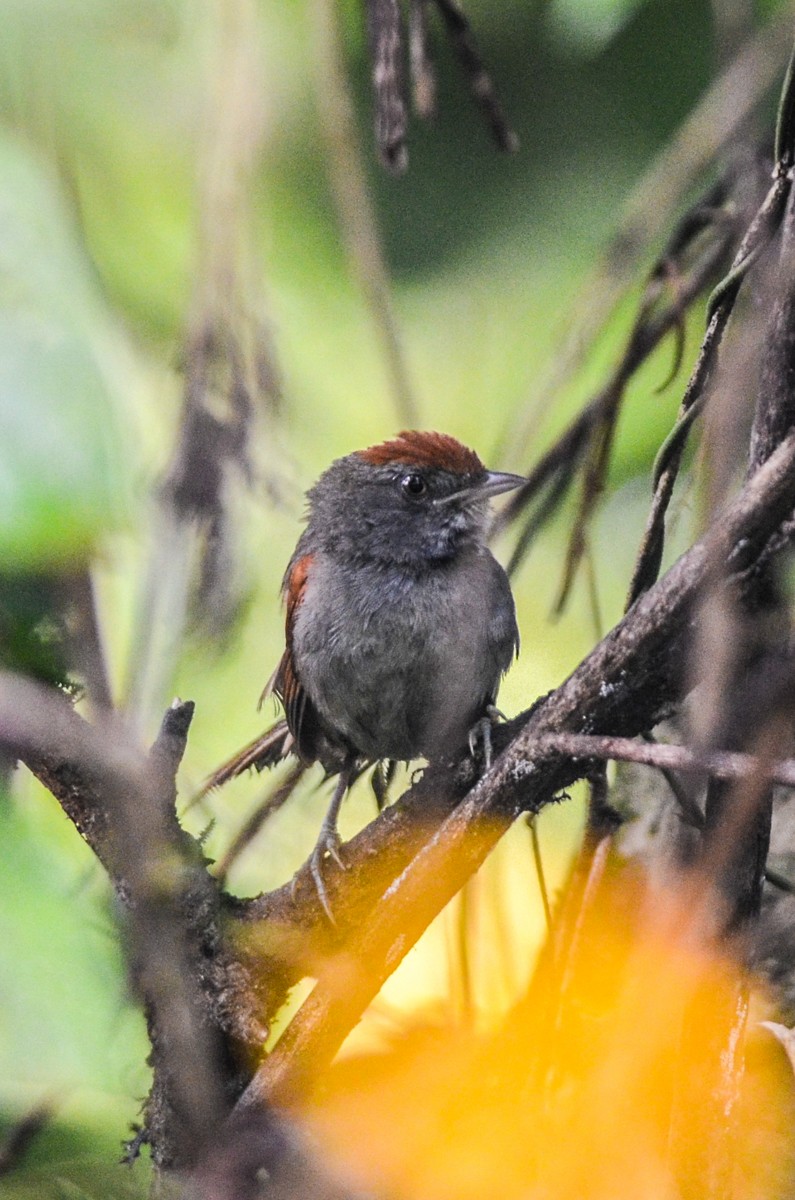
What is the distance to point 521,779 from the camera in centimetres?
160

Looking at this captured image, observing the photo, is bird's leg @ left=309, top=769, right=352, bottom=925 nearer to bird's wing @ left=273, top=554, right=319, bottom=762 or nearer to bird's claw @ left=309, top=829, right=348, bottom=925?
bird's claw @ left=309, top=829, right=348, bottom=925

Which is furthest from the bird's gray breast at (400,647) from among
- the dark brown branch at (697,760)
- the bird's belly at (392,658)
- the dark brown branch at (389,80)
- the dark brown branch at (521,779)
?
the dark brown branch at (697,760)

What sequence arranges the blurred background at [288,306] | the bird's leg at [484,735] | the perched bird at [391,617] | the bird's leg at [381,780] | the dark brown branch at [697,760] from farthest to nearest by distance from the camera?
the bird's leg at [381,780] < the perched bird at [391,617] < the bird's leg at [484,735] < the blurred background at [288,306] < the dark brown branch at [697,760]

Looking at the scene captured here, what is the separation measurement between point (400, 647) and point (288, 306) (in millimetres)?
1380

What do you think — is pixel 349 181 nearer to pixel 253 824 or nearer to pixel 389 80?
pixel 389 80

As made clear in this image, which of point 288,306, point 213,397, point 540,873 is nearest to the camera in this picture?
point 540,873

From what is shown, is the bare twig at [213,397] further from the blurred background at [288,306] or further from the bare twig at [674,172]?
the bare twig at [674,172]

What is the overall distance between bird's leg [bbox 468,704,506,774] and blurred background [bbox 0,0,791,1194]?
0.07 m

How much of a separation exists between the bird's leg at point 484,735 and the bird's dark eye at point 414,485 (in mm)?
734

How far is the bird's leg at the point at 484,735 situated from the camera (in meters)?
1.81

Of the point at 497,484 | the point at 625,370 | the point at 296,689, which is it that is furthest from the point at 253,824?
the point at 625,370

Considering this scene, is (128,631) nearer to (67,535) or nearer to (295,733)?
(295,733)

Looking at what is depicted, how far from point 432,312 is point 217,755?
1.44m

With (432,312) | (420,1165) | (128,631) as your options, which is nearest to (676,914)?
(420,1165)
